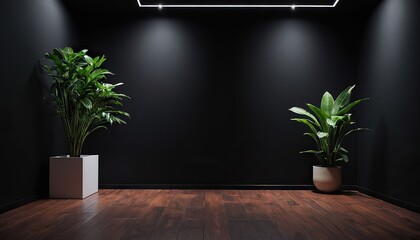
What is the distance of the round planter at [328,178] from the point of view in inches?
152

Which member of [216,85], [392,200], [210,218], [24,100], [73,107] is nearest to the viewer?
[210,218]

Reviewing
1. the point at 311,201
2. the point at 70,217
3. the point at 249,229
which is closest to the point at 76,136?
the point at 70,217

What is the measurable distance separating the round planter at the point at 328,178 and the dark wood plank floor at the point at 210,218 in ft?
0.48

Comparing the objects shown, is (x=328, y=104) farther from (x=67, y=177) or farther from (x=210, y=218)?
(x=67, y=177)

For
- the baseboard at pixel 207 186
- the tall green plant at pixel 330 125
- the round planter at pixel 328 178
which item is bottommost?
the baseboard at pixel 207 186

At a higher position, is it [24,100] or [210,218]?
[24,100]

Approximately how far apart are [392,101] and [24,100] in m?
3.26

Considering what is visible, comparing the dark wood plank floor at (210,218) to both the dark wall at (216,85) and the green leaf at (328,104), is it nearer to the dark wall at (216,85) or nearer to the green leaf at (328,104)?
the dark wall at (216,85)

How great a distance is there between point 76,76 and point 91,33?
1106 millimetres

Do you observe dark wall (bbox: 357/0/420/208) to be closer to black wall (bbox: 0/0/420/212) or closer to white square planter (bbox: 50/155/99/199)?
black wall (bbox: 0/0/420/212)

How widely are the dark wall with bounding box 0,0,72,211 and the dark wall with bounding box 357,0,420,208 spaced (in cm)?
319

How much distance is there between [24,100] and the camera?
10.5ft

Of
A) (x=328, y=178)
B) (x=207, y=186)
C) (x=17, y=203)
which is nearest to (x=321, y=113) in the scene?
(x=328, y=178)

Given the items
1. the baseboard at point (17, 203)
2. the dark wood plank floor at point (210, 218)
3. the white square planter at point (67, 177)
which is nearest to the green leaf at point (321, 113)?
the dark wood plank floor at point (210, 218)
